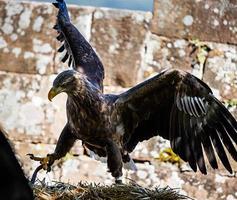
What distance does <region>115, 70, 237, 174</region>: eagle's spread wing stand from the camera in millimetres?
3398

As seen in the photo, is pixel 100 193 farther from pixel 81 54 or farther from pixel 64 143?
pixel 81 54

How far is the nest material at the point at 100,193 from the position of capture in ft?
9.21

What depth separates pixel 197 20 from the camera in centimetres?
483

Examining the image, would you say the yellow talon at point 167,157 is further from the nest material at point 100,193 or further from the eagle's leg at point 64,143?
the nest material at point 100,193

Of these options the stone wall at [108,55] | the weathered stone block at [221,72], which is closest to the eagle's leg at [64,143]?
Answer: the stone wall at [108,55]

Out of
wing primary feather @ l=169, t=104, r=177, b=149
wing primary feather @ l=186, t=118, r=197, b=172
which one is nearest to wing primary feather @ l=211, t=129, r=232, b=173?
wing primary feather @ l=186, t=118, r=197, b=172

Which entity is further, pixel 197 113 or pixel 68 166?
pixel 68 166

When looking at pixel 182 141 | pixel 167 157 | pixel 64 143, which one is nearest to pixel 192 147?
pixel 182 141

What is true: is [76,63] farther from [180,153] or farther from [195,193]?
[195,193]

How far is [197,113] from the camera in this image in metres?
3.48

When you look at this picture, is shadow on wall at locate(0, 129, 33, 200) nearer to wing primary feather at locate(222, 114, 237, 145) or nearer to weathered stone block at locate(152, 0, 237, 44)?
wing primary feather at locate(222, 114, 237, 145)

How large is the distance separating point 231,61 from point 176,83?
1.60m

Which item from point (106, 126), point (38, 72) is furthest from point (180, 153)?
point (38, 72)

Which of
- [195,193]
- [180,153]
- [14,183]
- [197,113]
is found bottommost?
[195,193]
